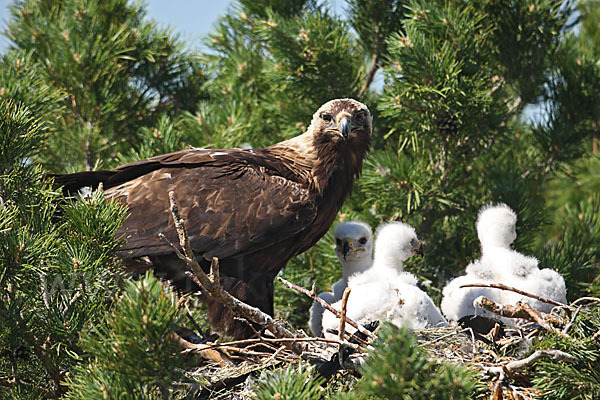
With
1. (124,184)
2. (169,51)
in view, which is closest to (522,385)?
(124,184)

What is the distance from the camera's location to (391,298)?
411 cm

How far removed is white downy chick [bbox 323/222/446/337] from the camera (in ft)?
13.3

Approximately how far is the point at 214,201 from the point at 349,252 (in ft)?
3.20

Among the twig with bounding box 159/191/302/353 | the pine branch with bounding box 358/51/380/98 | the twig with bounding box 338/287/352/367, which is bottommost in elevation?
the twig with bounding box 159/191/302/353

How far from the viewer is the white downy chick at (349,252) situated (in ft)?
15.4

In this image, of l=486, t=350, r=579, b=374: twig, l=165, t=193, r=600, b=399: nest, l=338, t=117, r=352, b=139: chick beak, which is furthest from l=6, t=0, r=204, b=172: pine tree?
l=486, t=350, r=579, b=374: twig

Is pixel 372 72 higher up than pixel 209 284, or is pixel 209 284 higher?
pixel 372 72

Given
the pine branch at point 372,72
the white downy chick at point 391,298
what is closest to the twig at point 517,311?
the white downy chick at point 391,298

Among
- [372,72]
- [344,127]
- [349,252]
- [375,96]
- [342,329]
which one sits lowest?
[342,329]

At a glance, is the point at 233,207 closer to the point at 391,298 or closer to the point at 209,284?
the point at 391,298

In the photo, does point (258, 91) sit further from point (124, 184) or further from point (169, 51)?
point (124, 184)

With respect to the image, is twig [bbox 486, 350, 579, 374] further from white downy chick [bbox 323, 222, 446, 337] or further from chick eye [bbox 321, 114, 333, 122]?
chick eye [bbox 321, 114, 333, 122]

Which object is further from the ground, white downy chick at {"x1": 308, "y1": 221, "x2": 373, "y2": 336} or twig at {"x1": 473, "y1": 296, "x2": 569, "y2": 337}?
white downy chick at {"x1": 308, "y1": 221, "x2": 373, "y2": 336}

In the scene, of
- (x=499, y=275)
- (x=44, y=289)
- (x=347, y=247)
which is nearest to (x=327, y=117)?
(x=347, y=247)
